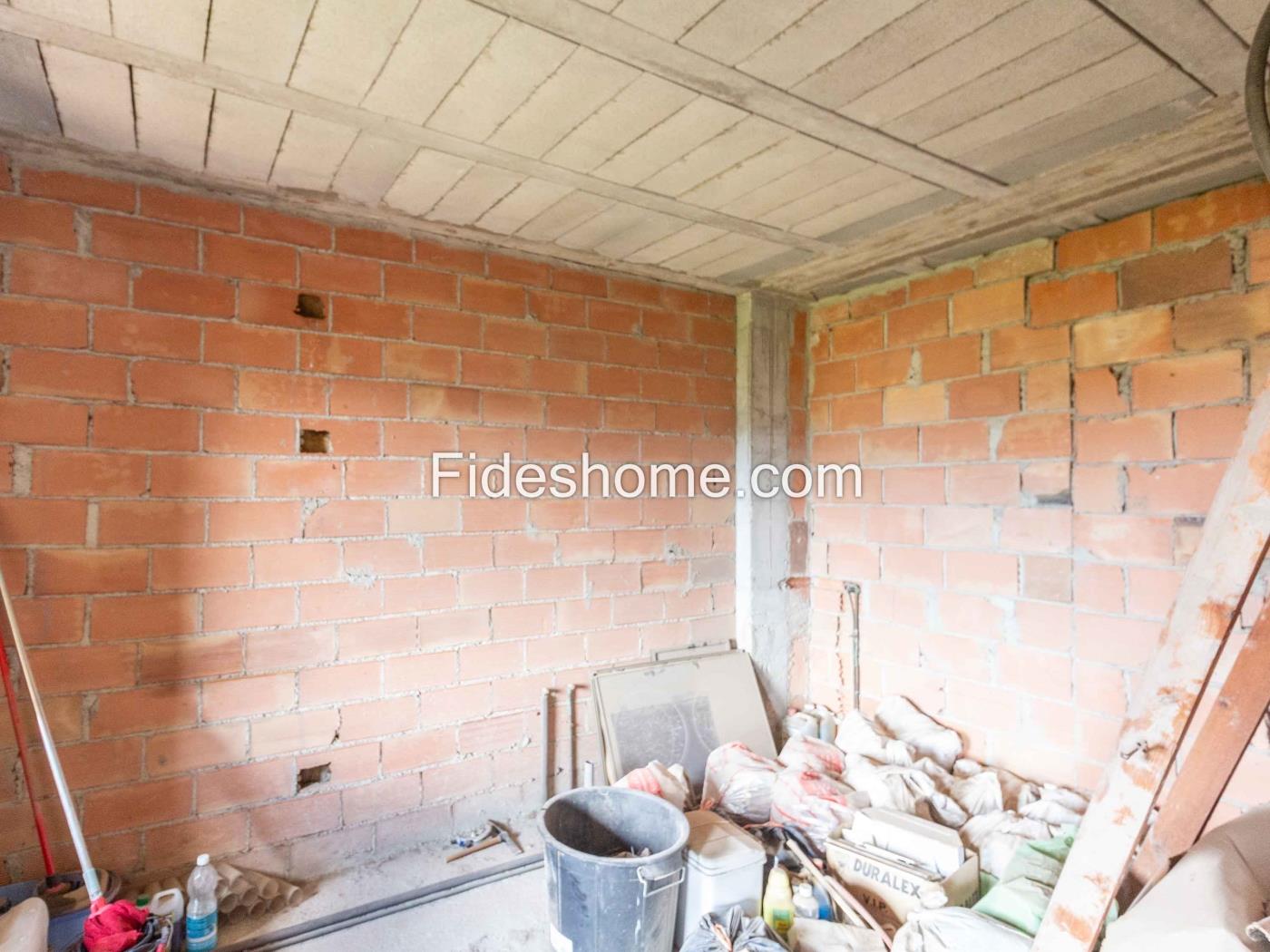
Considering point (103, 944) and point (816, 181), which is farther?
point (816, 181)

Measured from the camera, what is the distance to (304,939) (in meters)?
2.07

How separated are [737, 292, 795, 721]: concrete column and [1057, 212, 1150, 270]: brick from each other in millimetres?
1205

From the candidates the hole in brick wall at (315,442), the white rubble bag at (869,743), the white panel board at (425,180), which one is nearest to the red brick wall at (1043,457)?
the white rubble bag at (869,743)

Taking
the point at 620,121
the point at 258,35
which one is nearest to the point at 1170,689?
the point at 620,121

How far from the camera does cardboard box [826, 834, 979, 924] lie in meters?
1.93

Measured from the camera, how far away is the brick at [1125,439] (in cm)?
217

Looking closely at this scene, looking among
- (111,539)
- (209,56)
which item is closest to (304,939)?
(111,539)

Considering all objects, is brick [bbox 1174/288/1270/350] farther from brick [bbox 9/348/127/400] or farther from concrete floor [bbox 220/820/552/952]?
brick [bbox 9/348/127/400]

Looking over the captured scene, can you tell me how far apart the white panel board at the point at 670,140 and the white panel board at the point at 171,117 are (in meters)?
1.03

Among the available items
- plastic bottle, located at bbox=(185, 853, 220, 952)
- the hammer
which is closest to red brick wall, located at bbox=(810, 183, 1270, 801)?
the hammer

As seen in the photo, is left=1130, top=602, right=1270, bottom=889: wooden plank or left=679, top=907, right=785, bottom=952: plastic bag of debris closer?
left=1130, top=602, right=1270, bottom=889: wooden plank

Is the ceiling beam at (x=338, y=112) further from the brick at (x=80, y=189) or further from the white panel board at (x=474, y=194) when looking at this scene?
the brick at (x=80, y=189)

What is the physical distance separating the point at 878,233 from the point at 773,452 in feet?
3.64

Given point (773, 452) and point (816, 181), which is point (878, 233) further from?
point (773, 452)
